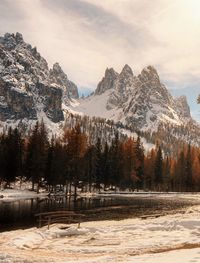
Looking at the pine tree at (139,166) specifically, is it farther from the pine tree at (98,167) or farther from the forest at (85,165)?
the pine tree at (98,167)

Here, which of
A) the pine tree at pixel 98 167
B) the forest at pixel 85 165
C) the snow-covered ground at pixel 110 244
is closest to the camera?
the snow-covered ground at pixel 110 244

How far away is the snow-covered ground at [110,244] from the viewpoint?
2100 cm

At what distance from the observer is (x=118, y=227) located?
1331 inches

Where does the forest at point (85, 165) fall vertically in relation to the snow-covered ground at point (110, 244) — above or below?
above

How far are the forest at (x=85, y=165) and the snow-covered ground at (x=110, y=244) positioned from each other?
197ft

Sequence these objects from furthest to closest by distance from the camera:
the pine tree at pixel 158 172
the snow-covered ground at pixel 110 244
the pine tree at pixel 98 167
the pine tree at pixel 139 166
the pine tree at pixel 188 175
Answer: the pine tree at pixel 188 175 < the pine tree at pixel 158 172 < the pine tree at pixel 139 166 < the pine tree at pixel 98 167 < the snow-covered ground at pixel 110 244

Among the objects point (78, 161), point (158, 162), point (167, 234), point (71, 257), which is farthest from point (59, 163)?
point (71, 257)

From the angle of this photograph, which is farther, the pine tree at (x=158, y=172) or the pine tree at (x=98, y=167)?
the pine tree at (x=158, y=172)

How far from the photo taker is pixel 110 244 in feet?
87.5

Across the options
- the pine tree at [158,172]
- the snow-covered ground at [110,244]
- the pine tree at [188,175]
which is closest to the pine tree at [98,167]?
the pine tree at [158,172]

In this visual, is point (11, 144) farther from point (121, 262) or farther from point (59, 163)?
point (121, 262)

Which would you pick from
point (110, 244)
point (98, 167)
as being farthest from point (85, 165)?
point (110, 244)

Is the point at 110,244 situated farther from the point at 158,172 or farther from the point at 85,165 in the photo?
the point at 158,172

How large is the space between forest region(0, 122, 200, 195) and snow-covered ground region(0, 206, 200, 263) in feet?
197
